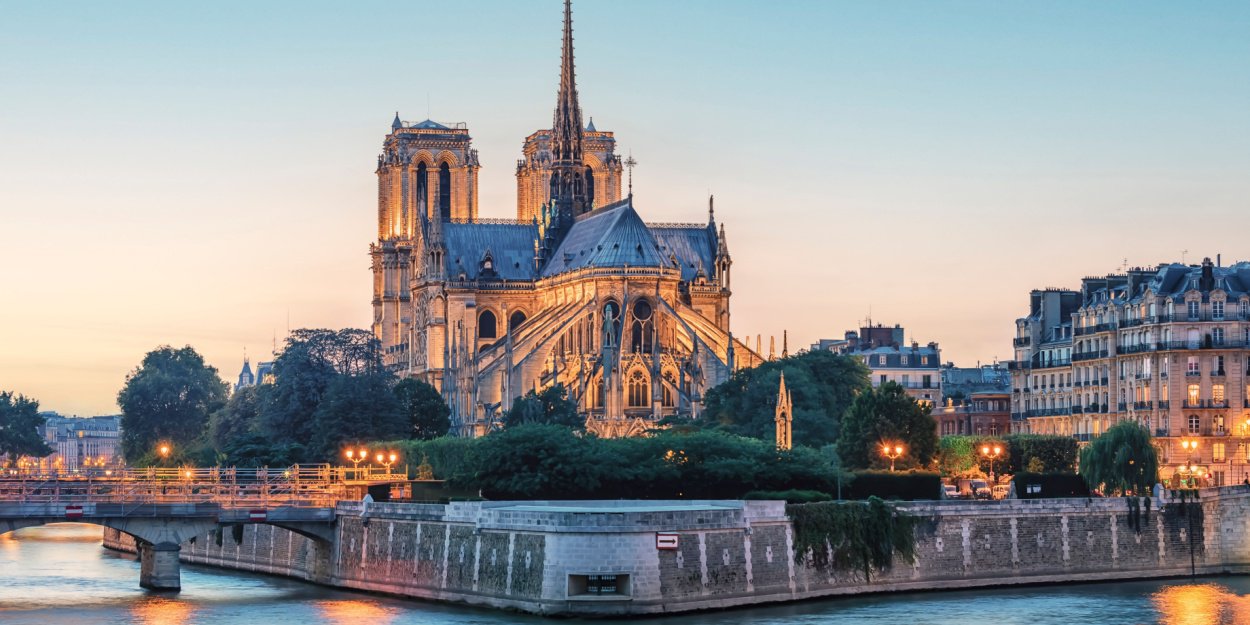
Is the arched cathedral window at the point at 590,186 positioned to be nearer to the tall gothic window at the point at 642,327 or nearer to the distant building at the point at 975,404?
the tall gothic window at the point at 642,327

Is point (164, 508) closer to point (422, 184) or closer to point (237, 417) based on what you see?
point (237, 417)

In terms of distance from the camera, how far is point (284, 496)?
74938 mm

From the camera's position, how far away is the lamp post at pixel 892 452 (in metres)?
83.6

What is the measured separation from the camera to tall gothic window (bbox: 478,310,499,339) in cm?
13900

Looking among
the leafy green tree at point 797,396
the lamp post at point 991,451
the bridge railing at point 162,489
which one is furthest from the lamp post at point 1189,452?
the bridge railing at point 162,489

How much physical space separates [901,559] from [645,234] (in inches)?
2410

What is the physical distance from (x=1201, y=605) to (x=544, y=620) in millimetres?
19545

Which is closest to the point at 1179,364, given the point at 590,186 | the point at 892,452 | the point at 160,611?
the point at 892,452

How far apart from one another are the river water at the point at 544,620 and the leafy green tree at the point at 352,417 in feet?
81.8

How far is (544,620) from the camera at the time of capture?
6112 cm

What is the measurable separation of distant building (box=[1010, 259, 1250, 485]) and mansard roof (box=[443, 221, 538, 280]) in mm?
47727

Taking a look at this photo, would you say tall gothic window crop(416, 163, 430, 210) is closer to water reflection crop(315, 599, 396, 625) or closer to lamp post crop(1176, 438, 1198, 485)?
lamp post crop(1176, 438, 1198, 485)

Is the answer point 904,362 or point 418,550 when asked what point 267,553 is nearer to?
point 418,550

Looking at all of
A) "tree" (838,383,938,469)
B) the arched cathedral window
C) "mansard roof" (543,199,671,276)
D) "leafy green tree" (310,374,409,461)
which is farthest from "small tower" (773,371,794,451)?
the arched cathedral window
